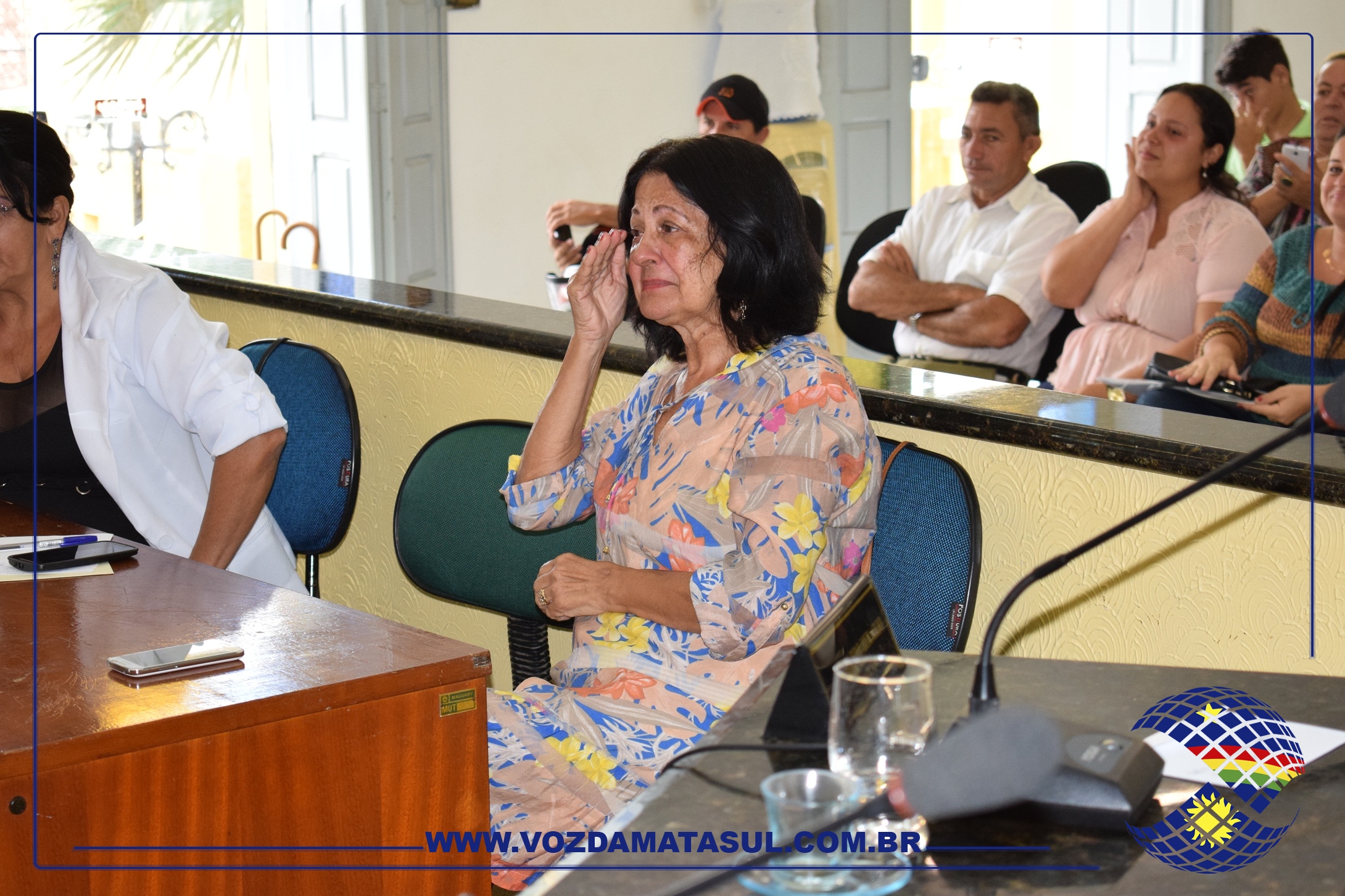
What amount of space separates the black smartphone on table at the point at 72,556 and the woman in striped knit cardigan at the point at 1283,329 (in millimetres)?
1867

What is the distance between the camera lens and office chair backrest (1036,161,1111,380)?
354 centimetres

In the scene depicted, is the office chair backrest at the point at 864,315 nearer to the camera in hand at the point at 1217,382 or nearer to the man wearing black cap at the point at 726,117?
the man wearing black cap at the point at 726,117

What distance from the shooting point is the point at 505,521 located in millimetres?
1926

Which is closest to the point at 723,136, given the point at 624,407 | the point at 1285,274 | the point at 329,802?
the point at 624,407

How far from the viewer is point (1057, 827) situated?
0.82 metres

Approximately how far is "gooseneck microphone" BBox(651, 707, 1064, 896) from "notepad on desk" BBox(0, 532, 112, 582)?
114 cm

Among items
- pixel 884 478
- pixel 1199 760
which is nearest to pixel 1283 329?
pixel 884 478

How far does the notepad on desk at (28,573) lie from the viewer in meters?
1.59

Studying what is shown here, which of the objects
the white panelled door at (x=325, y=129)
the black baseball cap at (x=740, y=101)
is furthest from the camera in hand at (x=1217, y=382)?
the white panelled door at (x=325, y=129)

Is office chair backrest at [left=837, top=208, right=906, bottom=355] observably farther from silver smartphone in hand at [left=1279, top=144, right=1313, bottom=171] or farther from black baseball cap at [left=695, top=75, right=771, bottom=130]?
silver smartphone in hand at [left=1279, top=144, right=1313, bottom=171]

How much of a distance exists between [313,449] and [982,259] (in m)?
1.98

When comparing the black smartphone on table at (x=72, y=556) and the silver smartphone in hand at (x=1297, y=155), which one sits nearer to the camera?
the black smartphone on table at (x=72, y=556)

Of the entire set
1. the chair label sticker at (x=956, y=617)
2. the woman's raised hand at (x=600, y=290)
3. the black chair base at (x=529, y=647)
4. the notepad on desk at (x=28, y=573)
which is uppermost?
the woman's raised hand at (x=600, y=290)

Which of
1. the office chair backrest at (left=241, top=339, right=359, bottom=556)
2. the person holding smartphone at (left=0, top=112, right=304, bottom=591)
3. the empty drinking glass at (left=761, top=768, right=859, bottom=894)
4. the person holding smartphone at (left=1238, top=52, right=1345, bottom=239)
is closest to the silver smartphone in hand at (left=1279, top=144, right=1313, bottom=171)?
the person holding smartphone at (left=1238, top=52, right=1345, bottom=239)
